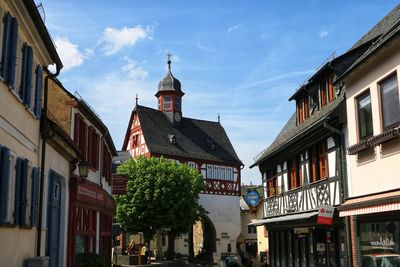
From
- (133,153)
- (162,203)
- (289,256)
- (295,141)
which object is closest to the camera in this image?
(295,141)

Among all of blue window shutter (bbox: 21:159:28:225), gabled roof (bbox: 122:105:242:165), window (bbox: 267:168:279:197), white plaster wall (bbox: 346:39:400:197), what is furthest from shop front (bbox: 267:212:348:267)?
gabled roof (bbox: 122:105:242:165)

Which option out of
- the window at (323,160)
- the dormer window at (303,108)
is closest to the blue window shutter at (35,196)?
the window at (323,160)

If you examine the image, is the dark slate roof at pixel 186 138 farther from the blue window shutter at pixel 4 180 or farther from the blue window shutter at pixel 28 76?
the blue window shutter at pixel 4 180

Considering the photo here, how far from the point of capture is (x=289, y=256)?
23.4m

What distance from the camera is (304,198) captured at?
2025 centimetres

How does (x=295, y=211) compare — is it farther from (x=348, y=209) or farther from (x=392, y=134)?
(x=392, y=134)

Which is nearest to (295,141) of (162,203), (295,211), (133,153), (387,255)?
(295,211)

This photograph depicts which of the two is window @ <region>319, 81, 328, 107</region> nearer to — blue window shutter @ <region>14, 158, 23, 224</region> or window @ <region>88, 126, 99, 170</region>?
window @ <region>88, 126, 99, 170</region>

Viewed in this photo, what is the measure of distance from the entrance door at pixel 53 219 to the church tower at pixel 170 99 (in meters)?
48.1

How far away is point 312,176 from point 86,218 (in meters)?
8.48

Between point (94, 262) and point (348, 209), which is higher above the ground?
point (348, 209)

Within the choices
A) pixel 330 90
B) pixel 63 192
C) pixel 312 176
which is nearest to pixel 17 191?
pixel 63 192

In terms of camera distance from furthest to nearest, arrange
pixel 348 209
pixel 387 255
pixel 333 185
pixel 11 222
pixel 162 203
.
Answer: pixel 162 203, pixel 333 185, pixel 348 209, pixel 387 255, pixel 11 222

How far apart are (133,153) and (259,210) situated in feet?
61.6
